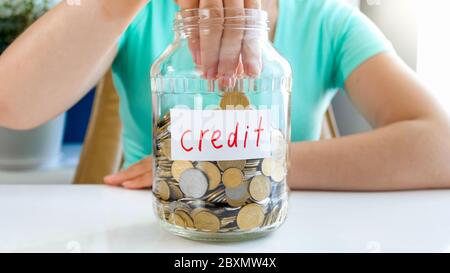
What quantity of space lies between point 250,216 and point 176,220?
0.19 ft

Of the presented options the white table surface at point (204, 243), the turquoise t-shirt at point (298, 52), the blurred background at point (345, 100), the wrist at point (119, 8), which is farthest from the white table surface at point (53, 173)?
the wrist at point (119, 8)

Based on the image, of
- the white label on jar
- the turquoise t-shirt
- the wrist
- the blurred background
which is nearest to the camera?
the white label on jar

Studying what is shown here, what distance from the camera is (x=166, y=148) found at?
0.37 meters

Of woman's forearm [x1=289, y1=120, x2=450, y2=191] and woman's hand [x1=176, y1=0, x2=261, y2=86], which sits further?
woman's forearm [x1=289, y1=120, x2=450, y2=191]

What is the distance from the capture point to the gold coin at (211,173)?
34 centimetres

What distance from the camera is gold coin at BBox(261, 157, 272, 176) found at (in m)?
0.35

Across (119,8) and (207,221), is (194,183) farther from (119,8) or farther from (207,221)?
(119,8)

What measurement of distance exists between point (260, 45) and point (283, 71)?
4 centimetres

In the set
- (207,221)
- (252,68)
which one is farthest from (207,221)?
(252,68)

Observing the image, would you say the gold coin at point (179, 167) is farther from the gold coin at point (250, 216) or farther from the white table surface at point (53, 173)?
the white table surface at point (53, 173)

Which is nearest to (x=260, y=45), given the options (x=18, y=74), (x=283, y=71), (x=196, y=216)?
(x=283, y=71)

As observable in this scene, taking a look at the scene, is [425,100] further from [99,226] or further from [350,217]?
[99,226]

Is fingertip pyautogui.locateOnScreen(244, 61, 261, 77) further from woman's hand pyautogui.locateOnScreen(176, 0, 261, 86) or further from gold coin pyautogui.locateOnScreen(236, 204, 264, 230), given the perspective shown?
gold coin pyautogui.locateOnScreen(236, 204, 264, 230)

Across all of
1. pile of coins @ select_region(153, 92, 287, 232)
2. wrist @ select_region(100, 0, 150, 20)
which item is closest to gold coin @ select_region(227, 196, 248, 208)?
pile of coins @ select_region(153, 92, 287, 232)
